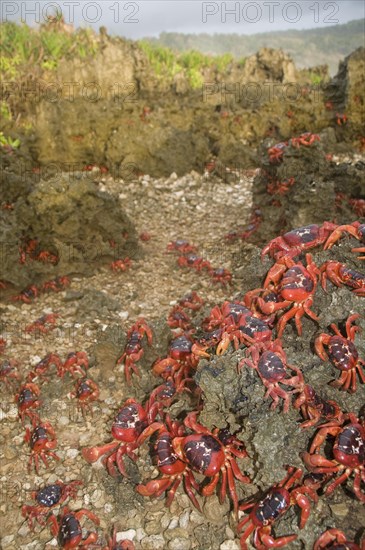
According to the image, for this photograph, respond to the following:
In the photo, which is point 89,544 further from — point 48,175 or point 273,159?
point 48,175

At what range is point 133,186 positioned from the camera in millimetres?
10883

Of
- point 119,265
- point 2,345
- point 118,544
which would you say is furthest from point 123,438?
point 119,265

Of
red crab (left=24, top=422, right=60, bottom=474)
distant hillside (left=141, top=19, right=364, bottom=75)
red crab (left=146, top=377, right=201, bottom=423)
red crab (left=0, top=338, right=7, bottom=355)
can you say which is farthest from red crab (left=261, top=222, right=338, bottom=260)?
distant hillside (left=141, top=19, right=364, bottom=75)

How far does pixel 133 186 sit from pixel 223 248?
3603mm

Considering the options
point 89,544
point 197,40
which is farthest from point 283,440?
point 197,40

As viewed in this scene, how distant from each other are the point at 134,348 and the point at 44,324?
1.87m

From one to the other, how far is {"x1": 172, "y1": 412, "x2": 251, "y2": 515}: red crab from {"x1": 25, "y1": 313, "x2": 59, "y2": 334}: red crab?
316 centimetres

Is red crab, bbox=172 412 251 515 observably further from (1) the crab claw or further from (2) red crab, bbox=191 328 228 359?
(1) the crab claw

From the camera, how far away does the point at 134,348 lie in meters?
4.94

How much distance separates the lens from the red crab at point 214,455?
3340 mm

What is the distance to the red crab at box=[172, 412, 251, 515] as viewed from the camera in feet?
11.0

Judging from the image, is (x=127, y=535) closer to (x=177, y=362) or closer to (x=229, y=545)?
(x=229, y=545)

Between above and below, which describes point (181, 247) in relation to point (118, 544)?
above

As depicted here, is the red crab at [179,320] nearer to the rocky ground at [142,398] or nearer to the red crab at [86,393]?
the rocky ground at [142,398]
